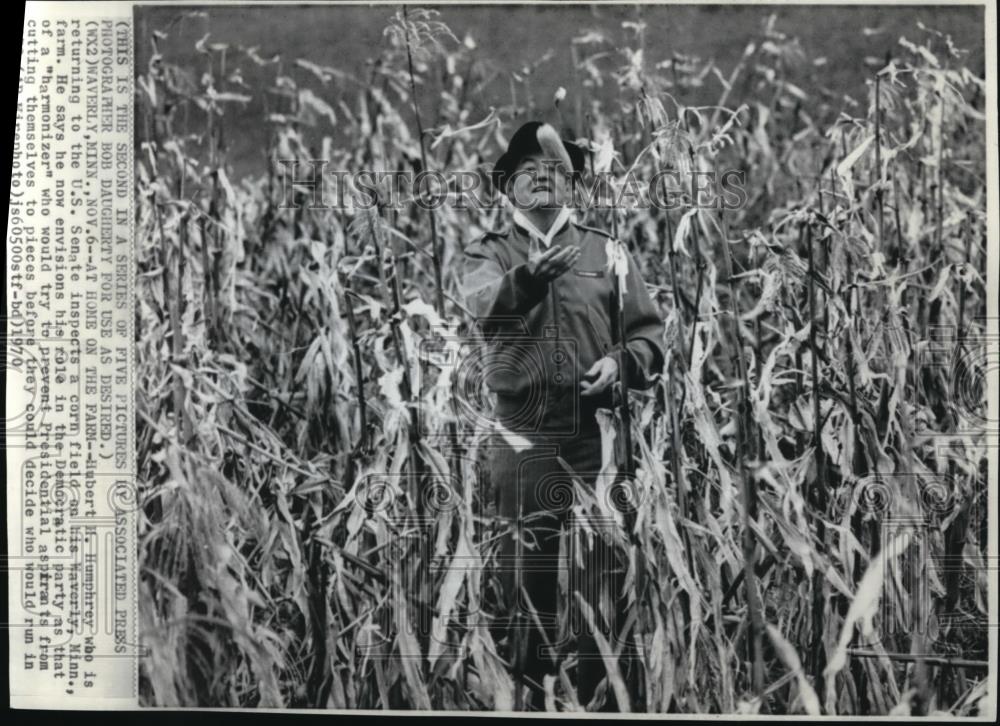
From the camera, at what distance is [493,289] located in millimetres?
1843

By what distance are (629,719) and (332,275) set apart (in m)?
1.05

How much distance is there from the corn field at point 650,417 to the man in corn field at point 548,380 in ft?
0.12

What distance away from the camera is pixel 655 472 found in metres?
1.84

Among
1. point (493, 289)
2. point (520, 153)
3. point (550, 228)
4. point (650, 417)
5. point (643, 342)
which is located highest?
point (520, 153)

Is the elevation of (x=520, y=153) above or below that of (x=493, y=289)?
above

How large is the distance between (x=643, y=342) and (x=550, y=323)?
0.19 m

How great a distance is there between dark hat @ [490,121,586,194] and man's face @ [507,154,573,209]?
0.04 feet

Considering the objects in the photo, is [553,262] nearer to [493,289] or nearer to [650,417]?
[493,289]

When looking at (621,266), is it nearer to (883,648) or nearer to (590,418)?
(590,418)

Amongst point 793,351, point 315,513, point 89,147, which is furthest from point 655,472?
point 89,147
